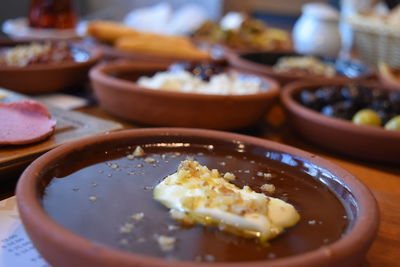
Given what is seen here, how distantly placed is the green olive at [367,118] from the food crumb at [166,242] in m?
0.69

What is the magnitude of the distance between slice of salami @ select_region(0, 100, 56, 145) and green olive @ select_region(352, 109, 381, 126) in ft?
2.24

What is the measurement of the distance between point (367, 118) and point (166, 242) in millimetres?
722

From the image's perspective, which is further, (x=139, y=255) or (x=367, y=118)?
(x=367, y=118)

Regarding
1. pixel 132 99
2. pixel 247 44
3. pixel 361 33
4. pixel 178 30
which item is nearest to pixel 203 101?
pixel 132 99

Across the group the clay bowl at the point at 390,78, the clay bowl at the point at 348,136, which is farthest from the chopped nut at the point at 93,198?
the clay bowl at the point at 390,78

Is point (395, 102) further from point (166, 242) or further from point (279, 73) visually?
point (166, 242)

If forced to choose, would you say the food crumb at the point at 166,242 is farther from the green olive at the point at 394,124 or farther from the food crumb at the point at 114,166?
the green olive at the point at 394,124

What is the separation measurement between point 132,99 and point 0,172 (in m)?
0.41

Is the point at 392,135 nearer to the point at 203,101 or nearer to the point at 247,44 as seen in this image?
the point at 203,101

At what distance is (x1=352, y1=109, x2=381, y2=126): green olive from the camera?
3.55ft

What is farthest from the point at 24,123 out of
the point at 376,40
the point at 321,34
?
the point at 376,40

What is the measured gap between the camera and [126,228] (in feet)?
1.80

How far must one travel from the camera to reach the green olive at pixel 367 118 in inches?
42.6

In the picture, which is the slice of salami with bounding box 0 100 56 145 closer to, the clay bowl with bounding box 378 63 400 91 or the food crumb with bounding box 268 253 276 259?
the food crumb with bounding box 268 253 276 259
